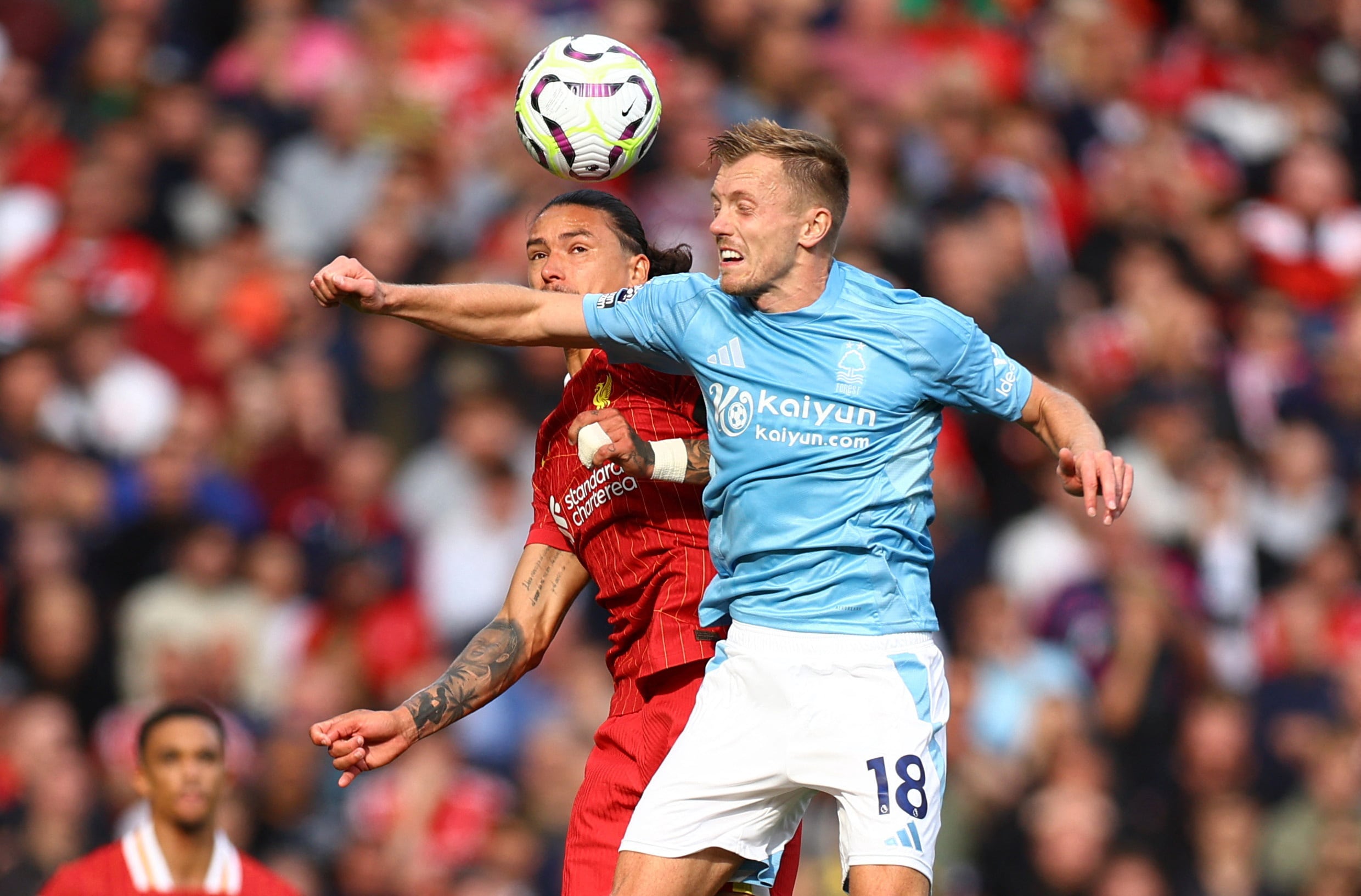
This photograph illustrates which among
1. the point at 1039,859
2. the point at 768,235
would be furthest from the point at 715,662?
the point at 1039,859

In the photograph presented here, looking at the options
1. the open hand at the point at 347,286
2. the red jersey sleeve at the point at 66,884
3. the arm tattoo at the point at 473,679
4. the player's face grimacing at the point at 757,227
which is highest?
the player's face grimacing at the point at 757,227

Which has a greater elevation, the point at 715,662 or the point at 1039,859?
the point at 715,662

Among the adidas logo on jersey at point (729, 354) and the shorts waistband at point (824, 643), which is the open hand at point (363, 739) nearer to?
the shorts waistband at point (824, 643)

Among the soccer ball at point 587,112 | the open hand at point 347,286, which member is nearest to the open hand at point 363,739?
the open hand at point 347,286

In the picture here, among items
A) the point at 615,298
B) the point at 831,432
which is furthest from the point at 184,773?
the point at 831,432

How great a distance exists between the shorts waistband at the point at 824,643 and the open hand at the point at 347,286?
1.23 m

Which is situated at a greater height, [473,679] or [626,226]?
[626,226]

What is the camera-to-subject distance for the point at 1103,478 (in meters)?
4.50

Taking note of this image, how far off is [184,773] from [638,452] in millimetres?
2782

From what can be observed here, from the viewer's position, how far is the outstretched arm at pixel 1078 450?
4.49 metres

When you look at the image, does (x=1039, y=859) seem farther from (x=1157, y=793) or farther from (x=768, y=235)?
(x=768, y=235)

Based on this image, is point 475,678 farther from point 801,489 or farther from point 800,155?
point 800,155

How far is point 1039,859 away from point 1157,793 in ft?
2.75

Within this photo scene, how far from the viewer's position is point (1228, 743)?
365 inches
